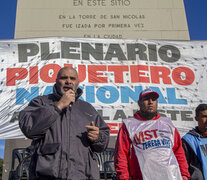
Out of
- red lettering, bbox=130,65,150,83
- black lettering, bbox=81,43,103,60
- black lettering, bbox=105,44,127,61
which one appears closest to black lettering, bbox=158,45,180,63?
red lettering, bbox=130,65,150,83

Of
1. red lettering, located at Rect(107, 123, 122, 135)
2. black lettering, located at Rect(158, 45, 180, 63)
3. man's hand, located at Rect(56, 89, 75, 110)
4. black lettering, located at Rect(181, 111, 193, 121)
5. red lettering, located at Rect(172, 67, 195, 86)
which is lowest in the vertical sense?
man's hand, located at Rect(56, 89, 75, 110)

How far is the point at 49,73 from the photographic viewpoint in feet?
15.7

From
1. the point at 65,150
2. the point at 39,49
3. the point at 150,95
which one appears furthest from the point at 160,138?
the point at 39,49

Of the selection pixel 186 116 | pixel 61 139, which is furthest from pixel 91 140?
pixel 186 116

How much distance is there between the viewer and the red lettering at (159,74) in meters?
4.90

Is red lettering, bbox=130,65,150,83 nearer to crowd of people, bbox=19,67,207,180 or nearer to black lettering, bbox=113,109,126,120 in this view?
black lettering, bbox=113,109,126,120

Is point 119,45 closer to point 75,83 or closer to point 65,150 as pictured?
point 75,83

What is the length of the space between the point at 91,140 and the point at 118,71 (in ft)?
10.4

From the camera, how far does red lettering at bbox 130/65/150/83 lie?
4883mm

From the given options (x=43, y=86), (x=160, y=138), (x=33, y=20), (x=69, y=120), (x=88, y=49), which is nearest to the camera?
(x=69, y=120)

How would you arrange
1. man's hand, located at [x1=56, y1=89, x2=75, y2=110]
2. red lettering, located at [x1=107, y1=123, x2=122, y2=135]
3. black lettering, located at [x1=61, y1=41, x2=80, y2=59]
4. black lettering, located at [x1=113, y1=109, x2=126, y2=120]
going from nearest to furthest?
man's hand, located at [x1=56, y1=89, x2=75, y2=110] < red lettering, located at [x1=107, y1=123, x2=122, y2=135] < black lettering, located at [x1=113, y1=109, x2=126, y2=120] < black lettering, located at [x1=61, y1=41, x2=80, y2=59]

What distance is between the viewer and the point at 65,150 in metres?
1.79

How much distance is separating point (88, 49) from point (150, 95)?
8.64ft

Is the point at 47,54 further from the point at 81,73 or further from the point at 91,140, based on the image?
the point at 91,140
